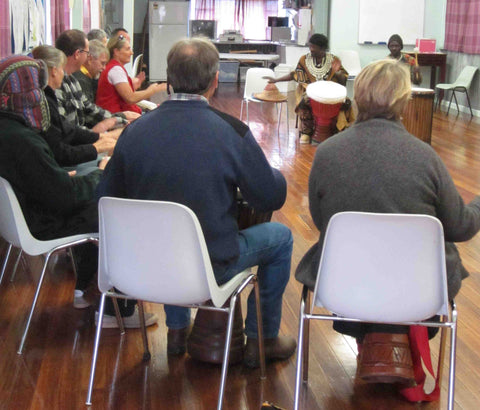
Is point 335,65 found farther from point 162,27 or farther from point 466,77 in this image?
point 162,27

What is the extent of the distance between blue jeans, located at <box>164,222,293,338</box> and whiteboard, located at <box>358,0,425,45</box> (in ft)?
32.7

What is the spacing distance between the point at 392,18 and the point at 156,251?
34.5 feet

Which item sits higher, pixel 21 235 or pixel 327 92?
pixel 327 92

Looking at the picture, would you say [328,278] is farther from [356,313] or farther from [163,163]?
[163,163]

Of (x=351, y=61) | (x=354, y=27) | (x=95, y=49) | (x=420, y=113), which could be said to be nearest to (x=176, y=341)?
(x=95, y=49)

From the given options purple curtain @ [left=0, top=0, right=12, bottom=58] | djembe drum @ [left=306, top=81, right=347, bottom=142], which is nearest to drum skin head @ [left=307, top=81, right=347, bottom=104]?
djembe drum @ [left=306, top=81, right=347, bottom=142]

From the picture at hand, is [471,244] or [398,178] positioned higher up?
[398,178]

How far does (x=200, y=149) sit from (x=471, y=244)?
8.55 feet

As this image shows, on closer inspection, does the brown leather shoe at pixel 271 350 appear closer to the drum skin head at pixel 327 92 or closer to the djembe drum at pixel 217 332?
the djembe drum at pixel 217 332


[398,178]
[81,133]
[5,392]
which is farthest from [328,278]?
[81,133]

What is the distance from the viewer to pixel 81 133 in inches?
156

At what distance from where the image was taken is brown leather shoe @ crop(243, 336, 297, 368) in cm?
273

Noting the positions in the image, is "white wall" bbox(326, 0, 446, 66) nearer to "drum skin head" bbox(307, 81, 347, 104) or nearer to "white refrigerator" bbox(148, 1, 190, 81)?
"white refrigerator" bbox(148, 1, 190, 81)

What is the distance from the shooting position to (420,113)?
24.6 ft
